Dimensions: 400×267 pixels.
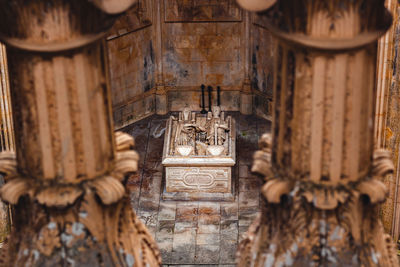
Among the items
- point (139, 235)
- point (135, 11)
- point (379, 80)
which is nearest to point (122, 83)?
point (135, 11)

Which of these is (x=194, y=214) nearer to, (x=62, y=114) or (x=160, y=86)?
(x=160, y=86)

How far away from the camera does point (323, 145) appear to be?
4.46 m

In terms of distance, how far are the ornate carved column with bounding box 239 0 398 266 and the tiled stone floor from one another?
26.4 ft

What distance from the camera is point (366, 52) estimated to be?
14.3 ft

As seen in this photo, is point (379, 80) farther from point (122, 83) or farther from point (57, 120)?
point (57, 120)

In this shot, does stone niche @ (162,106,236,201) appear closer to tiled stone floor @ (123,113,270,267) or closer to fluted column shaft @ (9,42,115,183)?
tiled stone floor @ (123,113,270,267)

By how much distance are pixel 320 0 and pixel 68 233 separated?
1850mm

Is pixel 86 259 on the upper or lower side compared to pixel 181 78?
upper

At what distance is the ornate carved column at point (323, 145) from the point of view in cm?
428

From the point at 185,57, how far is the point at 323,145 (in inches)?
525

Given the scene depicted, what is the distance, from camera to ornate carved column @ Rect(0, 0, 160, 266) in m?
4.32

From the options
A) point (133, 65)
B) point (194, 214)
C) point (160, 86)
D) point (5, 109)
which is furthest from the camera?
point (160, 86)

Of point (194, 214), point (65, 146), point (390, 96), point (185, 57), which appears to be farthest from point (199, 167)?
point (65, 146)

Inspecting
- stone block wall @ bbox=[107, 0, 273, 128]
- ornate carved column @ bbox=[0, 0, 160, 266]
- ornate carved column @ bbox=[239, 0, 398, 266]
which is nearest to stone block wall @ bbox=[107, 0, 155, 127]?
stone block wall @ bbox=[107, 0, 273, 128]
